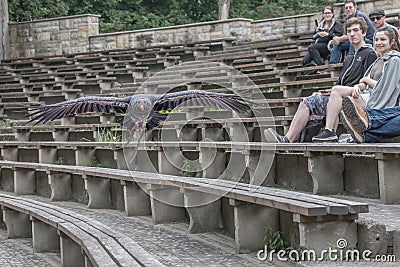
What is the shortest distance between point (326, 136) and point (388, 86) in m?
0.61

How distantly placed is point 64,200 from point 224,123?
82.9 inches

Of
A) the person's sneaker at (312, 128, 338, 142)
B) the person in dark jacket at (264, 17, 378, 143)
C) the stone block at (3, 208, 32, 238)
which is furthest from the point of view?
the stone block at (3, 208, 32, 238)

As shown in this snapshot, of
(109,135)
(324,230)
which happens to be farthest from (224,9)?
(324,230)

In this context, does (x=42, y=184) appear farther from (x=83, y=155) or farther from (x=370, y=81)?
(x=370, y=81)

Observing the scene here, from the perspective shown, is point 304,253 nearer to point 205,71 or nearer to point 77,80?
point 205,71

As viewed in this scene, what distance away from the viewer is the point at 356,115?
5469 mm

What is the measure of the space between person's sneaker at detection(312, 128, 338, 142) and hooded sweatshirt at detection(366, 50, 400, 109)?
36 centimetres

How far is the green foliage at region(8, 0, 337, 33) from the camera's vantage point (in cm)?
2480

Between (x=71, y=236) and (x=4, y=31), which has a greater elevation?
(x=4, y=31)

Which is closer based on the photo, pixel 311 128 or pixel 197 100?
pixel 311 128

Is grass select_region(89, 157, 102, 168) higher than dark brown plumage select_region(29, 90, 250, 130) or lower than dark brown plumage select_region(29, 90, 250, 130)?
lower

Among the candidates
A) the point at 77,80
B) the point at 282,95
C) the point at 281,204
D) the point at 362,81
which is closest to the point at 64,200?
the point at 282,95

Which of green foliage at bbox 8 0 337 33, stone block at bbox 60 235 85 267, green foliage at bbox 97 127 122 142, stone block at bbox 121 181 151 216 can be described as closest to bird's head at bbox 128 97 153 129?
stone block at bbox 121 181 151 216

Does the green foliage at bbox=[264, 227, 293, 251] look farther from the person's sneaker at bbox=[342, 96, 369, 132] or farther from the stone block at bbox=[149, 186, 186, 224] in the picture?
the stone block at bbox=[149, 186, 186, 224]
